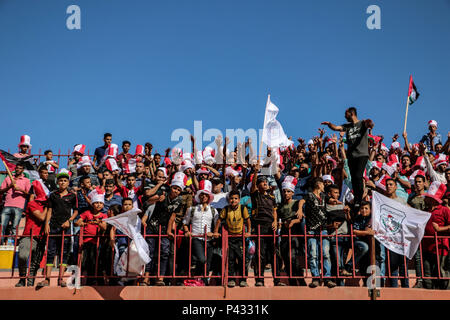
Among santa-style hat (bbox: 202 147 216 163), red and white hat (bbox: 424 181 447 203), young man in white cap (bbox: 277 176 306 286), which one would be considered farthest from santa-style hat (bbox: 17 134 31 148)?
red and white hat (bbox: 424 181 447 203)

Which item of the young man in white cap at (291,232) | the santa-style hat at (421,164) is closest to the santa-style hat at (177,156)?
the young man in white cap at (291,232)

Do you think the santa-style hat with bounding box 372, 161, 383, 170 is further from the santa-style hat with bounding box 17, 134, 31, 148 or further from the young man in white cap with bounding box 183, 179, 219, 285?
the santa-style hat with bounding box 17, 134, 31, 148

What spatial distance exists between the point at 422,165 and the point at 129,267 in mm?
8253

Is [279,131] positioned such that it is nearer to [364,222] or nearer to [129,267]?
[364,222]

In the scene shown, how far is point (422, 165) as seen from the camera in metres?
12.2

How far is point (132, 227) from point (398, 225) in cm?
453

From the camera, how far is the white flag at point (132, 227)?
7752mm

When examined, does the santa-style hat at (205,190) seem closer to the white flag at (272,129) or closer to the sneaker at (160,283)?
the sneaker at (160,283)

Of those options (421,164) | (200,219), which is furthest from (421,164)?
(200,219)

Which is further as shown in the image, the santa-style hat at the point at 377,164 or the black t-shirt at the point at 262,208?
the santa-style hat at the point at 377,164

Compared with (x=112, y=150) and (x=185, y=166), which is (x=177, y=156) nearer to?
(x=185, y=166)

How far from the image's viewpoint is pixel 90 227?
332 inches

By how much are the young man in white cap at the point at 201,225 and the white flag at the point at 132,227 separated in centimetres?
78

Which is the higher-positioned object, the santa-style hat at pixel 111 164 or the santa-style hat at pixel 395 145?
the santa-style hat at pixel 395 145
